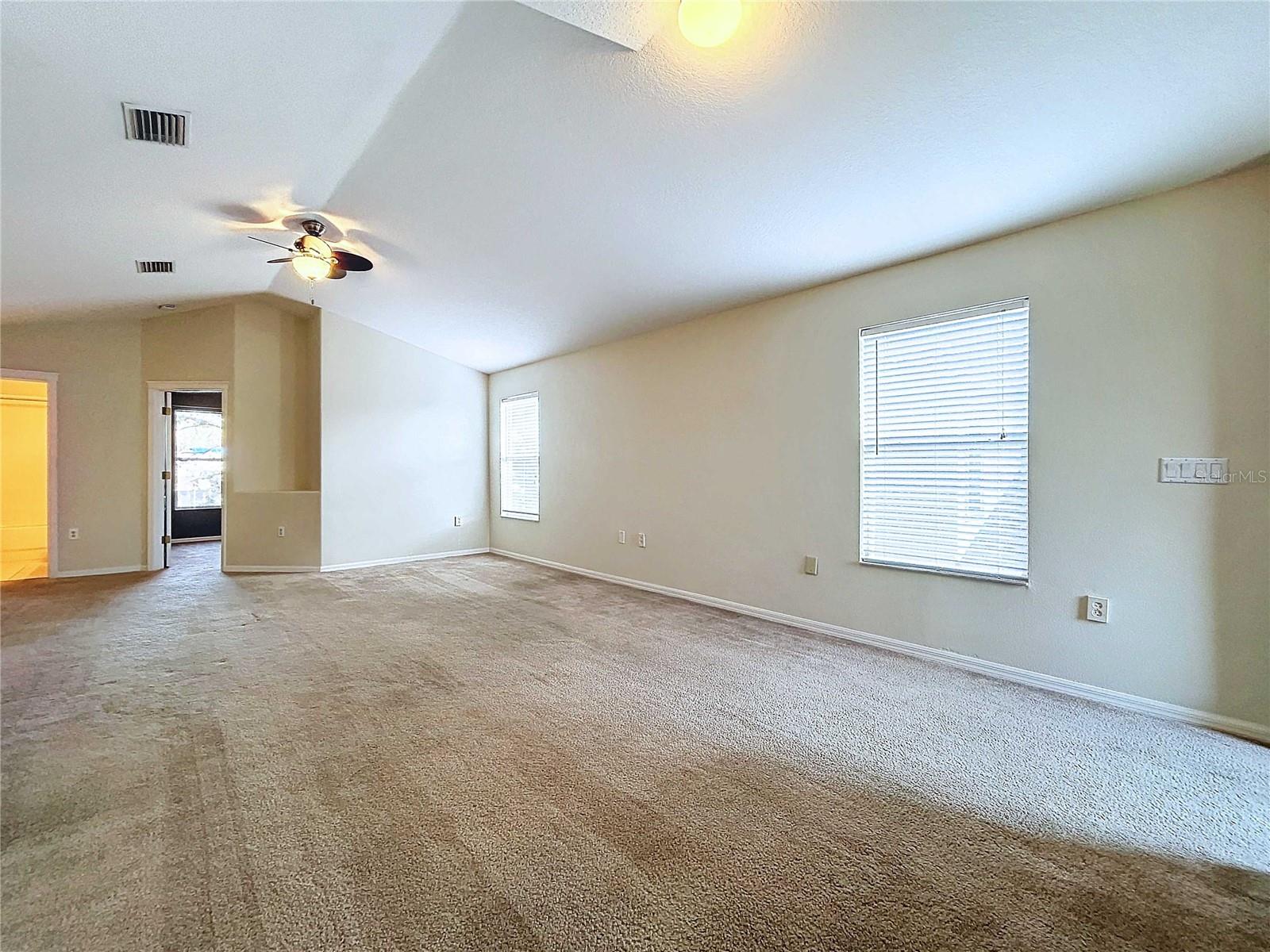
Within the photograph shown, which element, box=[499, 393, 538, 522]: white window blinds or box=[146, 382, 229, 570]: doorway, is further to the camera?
box=[146, 382, 229, 570]: doorway

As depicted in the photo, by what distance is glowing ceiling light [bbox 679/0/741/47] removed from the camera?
192 cm

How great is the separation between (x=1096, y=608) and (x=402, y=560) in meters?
6.75

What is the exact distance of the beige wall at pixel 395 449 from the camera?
6.66 metres

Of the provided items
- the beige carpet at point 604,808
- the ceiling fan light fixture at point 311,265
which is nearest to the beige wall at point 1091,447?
the beige carpet at point 604,808

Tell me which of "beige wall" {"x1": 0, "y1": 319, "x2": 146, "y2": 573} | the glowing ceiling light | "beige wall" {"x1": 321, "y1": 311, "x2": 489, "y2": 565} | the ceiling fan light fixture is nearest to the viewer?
the glowing ceiling light

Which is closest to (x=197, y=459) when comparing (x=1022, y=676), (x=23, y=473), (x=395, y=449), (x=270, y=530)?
(x=23, y=473)

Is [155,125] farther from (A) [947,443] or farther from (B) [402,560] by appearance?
(B) [402,560]

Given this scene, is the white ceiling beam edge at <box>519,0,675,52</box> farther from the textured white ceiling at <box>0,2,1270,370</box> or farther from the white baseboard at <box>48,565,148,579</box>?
Result: the white baseboard at <box>48,565,148,579</box>

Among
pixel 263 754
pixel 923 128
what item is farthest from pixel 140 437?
pixel 923 128

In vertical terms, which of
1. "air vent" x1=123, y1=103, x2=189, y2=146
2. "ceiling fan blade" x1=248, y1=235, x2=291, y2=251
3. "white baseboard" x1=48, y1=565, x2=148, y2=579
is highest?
"ceiling fan blade" x1=248, y1=235, x2=291, y2=251

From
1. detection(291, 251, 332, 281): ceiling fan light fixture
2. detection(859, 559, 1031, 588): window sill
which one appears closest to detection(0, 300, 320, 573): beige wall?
detection(291, 251, 332, 281): ceiling fan light fixture

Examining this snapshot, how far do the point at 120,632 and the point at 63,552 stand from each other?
10.7ft

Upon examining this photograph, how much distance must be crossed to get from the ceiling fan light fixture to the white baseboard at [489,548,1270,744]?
3839 millimetres

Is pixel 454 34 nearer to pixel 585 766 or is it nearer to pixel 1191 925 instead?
pixel 585 766
